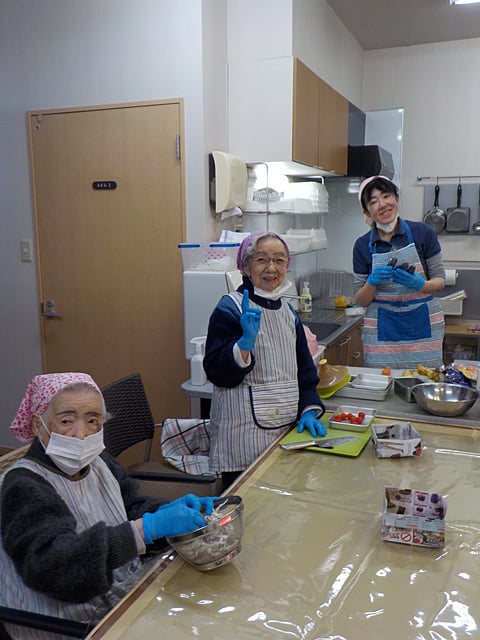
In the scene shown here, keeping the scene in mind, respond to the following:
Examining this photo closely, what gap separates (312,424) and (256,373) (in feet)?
0.75

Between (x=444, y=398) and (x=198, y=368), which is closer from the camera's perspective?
(x=444, y=398)

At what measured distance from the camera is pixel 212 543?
41.3 inches

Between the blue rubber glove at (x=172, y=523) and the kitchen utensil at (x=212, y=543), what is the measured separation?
53mm

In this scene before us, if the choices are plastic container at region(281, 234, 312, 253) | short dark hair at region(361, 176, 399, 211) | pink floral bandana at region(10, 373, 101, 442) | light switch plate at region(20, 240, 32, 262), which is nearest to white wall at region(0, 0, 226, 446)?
light switch plate at region(20, 240, 32, 262)

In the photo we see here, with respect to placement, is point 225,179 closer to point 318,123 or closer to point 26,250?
point 318,123

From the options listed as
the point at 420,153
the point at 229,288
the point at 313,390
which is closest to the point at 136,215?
the point at 229,288

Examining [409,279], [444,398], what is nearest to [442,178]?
[409,279]

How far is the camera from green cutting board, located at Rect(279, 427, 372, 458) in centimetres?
157

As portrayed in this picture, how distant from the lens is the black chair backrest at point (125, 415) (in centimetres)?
206

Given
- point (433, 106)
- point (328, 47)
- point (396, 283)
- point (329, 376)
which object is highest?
point (328, 47)

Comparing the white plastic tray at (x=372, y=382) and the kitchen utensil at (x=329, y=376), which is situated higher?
the kitchen utensil at (x=329, y=376)

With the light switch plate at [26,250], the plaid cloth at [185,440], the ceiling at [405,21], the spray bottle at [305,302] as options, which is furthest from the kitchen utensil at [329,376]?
the ceiling at [405,21]

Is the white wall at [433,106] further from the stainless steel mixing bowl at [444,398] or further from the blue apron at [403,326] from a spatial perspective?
the stainless steel mixing bowl at [444,398]

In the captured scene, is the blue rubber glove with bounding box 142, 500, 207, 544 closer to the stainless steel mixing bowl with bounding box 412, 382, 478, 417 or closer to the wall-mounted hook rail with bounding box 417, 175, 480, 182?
the stainless steel mixing bowl with bounding box 412, 382, 478, 417
